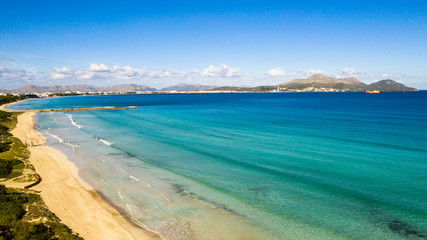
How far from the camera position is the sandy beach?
15461 millimetres

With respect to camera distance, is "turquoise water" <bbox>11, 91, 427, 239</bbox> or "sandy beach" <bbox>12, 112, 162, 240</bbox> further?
"turquoise water" <bbox>11, 91, 427, 239</bbox>

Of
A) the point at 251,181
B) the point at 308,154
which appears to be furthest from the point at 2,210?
the point at 308,154

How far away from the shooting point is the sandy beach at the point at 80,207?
609 inches

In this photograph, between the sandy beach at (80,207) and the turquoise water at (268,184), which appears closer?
the sandy beach at (80,207)

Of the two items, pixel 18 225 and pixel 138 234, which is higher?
pixel 18 225

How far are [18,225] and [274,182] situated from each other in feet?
62.8

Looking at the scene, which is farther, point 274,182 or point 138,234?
point 274,182

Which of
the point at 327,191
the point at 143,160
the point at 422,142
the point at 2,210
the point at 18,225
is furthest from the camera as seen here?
the point at 422,142

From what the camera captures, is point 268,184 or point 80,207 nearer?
point 80,207

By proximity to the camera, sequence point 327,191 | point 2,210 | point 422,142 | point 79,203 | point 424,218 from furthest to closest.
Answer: point 422,142, point 327,191, point 79,203, point 424,218, point 2,210

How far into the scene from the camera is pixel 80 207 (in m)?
18.7

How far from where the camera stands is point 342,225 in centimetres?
1634

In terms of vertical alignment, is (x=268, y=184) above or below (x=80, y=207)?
below

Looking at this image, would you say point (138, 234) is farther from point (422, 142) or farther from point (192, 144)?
point (422, 142)
